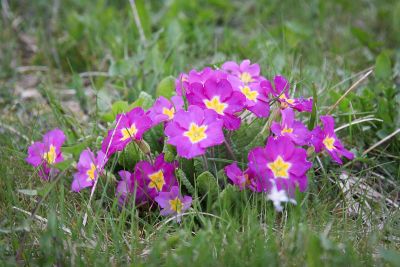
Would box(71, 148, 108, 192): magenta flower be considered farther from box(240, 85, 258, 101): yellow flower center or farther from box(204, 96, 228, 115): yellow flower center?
box(240, 85, 258, 101): yellow flower center

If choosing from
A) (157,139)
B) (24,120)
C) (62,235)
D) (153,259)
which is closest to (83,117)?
(24,120)

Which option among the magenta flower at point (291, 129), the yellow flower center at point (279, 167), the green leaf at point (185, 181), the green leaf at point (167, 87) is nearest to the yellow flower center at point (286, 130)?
the magenta flower at point (291, 129)

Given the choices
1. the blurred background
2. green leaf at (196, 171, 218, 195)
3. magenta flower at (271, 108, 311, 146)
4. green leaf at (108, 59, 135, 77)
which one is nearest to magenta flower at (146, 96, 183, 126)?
green leaf at (196, 171, 218, 195)

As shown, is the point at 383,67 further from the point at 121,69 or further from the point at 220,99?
the point at 121,69

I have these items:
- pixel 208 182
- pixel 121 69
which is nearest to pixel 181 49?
pixel 121 69

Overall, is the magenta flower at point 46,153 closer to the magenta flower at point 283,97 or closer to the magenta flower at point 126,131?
the magenta flower at point 126,131
